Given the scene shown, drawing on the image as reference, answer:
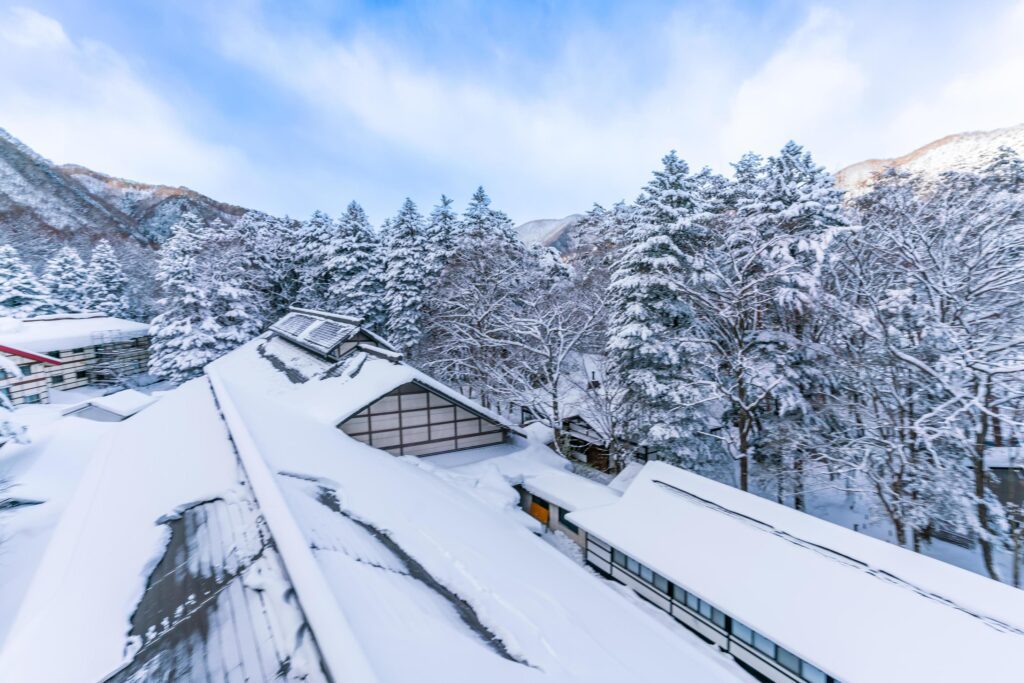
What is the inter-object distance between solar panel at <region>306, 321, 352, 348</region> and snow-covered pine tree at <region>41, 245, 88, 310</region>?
3320 centimetres

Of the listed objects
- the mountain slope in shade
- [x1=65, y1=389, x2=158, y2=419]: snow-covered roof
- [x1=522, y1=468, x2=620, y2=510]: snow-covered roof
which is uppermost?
the mountain slope in shade

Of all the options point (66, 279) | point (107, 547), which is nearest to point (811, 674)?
point (107, 547)

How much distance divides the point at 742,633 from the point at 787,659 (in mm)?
728

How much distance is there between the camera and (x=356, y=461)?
885 cm

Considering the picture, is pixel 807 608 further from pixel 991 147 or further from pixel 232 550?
pixel 991 147

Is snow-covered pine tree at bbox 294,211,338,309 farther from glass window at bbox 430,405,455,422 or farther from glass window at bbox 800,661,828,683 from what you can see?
glass window at bbox 800,661,828,683

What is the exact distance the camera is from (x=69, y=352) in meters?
27.2

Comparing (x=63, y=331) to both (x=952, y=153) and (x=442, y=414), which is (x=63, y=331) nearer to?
(x=442, y=414)

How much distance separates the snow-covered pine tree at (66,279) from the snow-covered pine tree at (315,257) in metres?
19.6

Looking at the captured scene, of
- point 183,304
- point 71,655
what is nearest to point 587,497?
point 71,655

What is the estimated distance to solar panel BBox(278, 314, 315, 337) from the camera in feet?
70.4

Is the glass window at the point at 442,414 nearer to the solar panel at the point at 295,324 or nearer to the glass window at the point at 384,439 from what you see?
the glass window at the point at 384,439

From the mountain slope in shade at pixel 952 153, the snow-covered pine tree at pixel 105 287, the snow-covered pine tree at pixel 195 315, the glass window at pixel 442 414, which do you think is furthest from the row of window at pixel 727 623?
the snow-covered pine tree at pixel 105 287

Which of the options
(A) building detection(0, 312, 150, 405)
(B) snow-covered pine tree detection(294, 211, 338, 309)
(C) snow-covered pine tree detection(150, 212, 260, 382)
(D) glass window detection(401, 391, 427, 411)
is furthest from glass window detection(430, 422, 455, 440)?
A: (A) building detection(0, 312, 150, 405)
